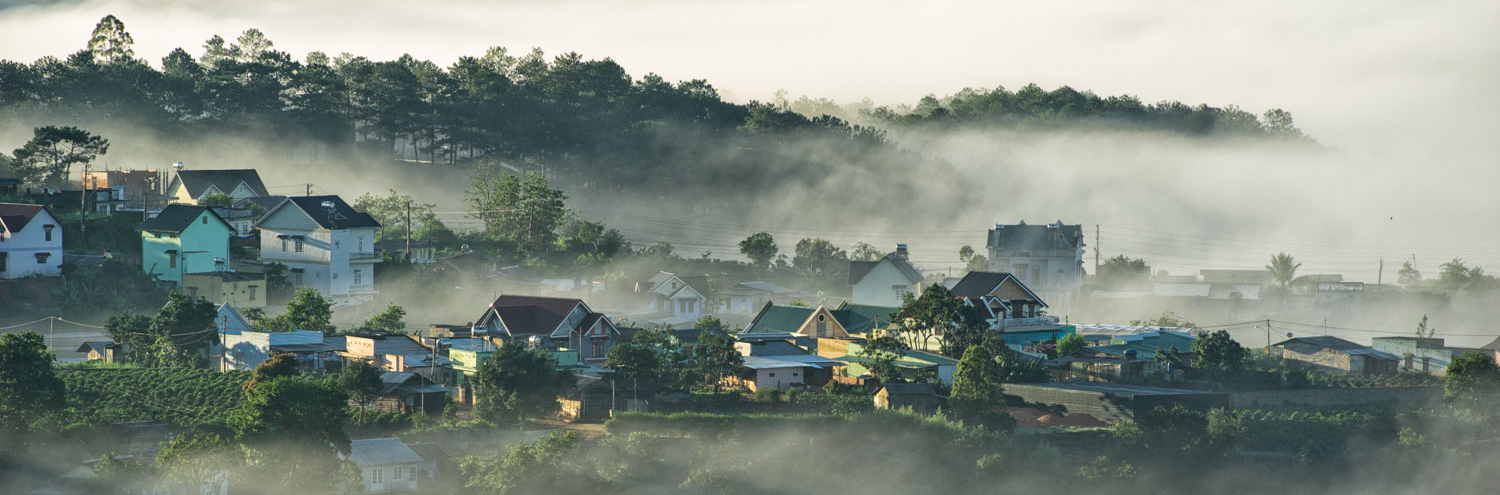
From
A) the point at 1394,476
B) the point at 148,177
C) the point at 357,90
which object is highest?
the point at 357,90

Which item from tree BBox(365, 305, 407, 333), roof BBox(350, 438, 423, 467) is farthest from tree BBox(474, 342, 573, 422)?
tree BBox(365, 305, 407, 333)

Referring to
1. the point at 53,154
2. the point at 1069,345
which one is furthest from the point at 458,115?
the point at 1069,345

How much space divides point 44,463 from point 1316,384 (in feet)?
104

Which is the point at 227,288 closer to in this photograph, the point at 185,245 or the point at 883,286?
the point at 185,245

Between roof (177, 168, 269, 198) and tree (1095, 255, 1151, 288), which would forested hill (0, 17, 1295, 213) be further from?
tree (1095, 255, 1151, 288)

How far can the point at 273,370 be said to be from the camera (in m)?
32.2

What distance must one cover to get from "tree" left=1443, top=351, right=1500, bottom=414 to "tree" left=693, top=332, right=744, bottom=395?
18.8 metres

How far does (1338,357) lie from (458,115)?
41.2 metres

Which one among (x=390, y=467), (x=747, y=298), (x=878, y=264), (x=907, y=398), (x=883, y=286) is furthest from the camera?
(x=747, y=298)

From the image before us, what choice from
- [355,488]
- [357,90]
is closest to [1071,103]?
[357,90]

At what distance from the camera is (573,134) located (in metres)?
71.7

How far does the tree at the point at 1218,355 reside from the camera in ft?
132

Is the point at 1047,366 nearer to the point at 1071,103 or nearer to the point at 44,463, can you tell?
the point at 44,463

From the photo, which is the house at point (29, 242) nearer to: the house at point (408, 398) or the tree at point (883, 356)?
the house at point (408, 398)
